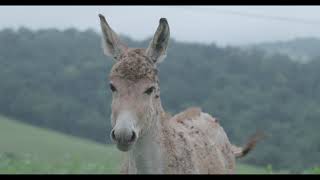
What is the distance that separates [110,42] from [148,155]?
0.93 meters

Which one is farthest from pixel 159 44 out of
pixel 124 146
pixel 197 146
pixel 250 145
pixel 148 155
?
pixel 250 145

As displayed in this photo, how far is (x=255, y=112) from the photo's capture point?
4509cm

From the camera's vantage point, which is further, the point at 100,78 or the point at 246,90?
the point at 246,90

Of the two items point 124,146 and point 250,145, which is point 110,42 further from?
point 250,145

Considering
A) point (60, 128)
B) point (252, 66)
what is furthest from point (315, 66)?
point (60, 128)

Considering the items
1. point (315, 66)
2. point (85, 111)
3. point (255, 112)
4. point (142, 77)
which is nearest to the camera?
point (142, 77)

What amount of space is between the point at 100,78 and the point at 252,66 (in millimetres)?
12798

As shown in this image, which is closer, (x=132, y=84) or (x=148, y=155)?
(x=132, y=84)

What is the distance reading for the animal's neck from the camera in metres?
5.79

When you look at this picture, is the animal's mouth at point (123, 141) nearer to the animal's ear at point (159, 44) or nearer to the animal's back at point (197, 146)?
the animal's back at point (197, 146)

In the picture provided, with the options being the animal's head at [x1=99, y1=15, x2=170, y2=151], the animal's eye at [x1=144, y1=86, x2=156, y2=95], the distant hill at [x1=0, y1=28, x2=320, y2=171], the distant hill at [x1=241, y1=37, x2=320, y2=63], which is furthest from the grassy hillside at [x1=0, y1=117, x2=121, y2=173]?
the animal's eye at [x1=144, y1=86, x2=156, y2=95]

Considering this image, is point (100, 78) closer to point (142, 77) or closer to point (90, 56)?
point (90, 56)

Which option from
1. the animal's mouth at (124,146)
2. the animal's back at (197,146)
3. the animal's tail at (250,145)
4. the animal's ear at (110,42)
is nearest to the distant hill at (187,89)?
the animal's tail at (250,145)

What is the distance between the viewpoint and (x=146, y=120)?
553cm
